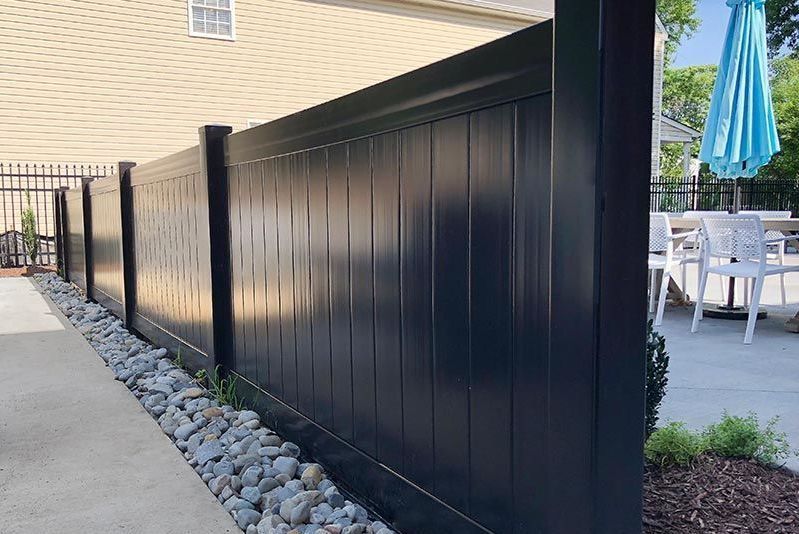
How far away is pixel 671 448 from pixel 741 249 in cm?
351

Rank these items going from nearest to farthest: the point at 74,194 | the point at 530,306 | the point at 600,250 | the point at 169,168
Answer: the point at 600,250 → the point at 530,306 → the point at 169,168 → the point at 74,194

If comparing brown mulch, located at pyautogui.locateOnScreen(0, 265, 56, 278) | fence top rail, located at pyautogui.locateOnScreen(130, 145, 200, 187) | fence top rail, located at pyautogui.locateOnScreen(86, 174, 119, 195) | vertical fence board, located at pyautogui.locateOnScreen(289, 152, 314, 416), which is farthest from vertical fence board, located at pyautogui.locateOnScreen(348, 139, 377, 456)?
brown mulch, located at pyautogui.locateOnScreen(0, 265, 56, 278)

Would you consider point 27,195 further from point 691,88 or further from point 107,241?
point 691,88

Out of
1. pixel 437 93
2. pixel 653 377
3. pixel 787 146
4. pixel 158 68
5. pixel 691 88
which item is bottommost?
pixel 653 377

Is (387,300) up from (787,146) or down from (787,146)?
down

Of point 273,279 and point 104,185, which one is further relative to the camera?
point 104,185

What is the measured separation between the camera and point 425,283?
6.43 ft

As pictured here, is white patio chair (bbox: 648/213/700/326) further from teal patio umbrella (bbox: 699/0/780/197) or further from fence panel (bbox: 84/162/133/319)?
fence panel (bbox: 84/162/133/319)

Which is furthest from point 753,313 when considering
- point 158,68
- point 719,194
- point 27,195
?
point 719,194

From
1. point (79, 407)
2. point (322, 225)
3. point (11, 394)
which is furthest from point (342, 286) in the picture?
point (11, 394)

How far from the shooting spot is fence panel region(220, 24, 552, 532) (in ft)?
5.10

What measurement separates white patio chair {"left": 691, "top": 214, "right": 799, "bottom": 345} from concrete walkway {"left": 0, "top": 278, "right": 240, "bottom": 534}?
4.14 metres

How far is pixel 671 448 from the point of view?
2355 mm

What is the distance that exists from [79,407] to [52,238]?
10354mm
